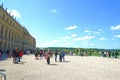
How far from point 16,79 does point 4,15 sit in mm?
42747

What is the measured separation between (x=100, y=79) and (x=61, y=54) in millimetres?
17265

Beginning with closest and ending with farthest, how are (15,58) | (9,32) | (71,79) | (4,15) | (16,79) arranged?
(16,79) → (71,79) → (15,58) → (4,15) → (9,32)

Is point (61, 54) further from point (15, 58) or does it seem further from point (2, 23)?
point (2, 23)

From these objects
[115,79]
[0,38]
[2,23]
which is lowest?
[115,79]

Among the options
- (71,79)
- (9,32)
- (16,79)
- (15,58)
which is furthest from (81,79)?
(9,32)

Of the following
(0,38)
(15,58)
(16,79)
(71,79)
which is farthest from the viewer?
(0,38)

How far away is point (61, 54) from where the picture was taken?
2819 centimetres

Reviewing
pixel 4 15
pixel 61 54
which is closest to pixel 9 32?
pixel 4 15

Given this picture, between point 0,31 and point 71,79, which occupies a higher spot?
point 0,31

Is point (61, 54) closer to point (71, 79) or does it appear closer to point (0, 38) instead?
point (71, 79)

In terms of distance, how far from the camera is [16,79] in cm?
998

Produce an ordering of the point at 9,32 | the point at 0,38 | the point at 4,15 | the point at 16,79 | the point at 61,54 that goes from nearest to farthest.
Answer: the point at 16,79 < the point at 61,54 < the point at 0,38 < the point at 4,15 < the point at 9,32

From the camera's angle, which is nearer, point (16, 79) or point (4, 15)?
point (16, 79)

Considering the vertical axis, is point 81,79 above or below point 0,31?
below
